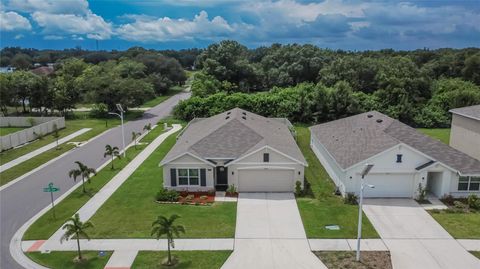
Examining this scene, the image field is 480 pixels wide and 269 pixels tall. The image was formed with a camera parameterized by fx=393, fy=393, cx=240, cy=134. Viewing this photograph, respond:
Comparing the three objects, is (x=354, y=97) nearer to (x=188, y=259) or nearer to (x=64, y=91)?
(x=188, y=259)

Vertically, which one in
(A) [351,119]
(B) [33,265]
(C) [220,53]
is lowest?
(B) [33,265]

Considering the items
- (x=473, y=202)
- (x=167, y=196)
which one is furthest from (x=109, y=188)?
(x=473, y=202)

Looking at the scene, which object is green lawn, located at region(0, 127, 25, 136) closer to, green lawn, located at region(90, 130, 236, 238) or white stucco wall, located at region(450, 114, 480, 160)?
green lawn, located at region(90, 130, 236, 238)

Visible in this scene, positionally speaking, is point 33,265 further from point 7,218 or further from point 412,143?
point 412,143

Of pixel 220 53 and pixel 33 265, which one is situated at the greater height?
pixel 220 53

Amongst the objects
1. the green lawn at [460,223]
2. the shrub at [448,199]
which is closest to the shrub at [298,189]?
the green lawn at [460,223]

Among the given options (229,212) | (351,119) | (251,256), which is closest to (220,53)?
(351,119)

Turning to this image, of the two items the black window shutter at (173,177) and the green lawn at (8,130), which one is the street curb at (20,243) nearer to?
the black window shutter at (173,177)
